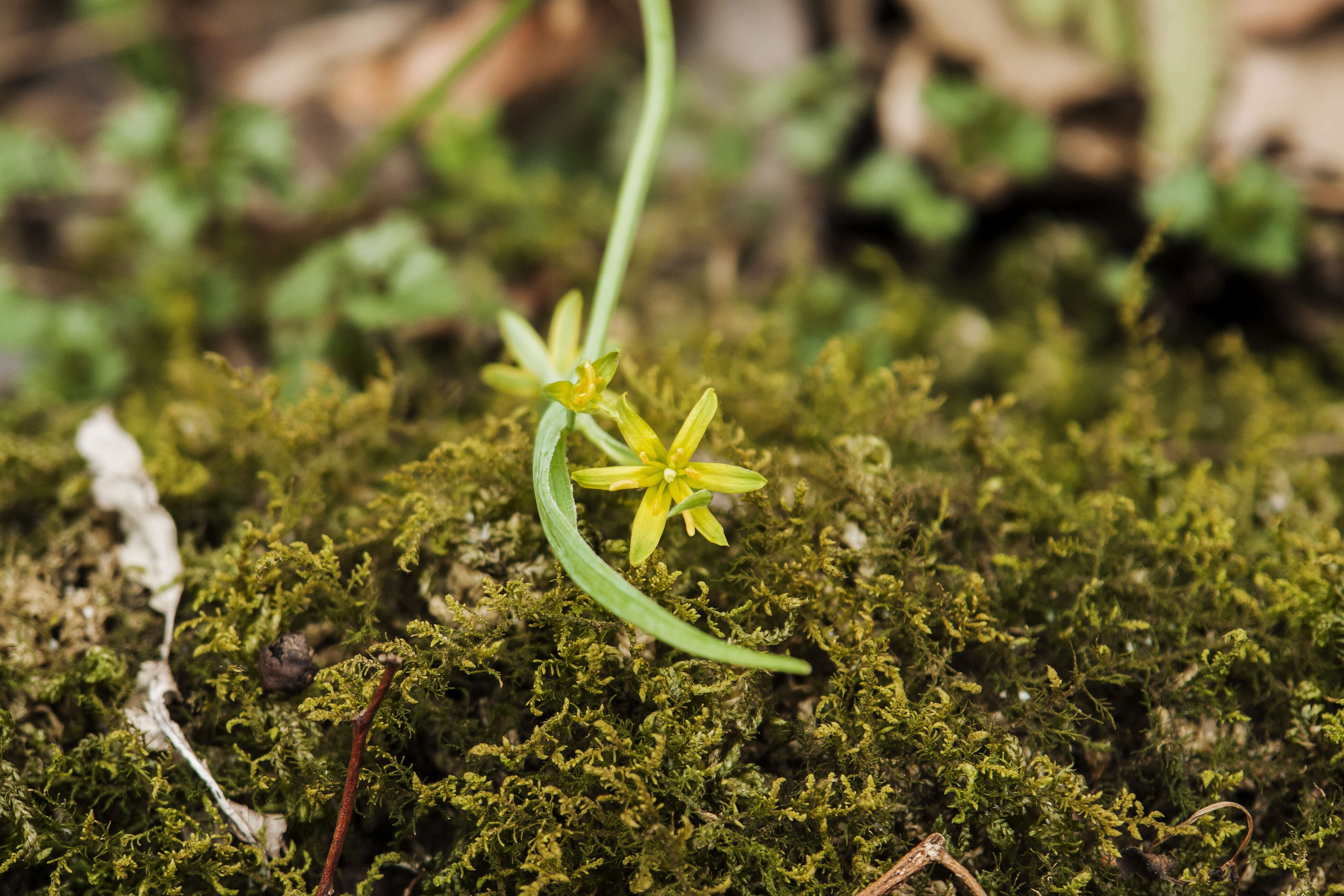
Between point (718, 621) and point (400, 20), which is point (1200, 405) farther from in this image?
point (400, 20)

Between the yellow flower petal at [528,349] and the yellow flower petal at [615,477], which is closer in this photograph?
the yellow flower petal at [615,477]

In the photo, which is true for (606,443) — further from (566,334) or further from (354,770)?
(354,770)

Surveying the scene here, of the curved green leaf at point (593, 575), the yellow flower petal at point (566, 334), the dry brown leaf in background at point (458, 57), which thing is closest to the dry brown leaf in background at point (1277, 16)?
the dry brown leaf in background at point (458, 57)

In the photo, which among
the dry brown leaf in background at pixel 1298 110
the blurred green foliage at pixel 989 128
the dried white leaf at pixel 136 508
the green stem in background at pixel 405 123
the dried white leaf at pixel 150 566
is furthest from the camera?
the blurred green foliage at pixel 989 128

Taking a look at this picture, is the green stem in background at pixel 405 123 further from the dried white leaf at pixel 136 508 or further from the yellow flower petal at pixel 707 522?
the yellow flower petal at pixel 707 522

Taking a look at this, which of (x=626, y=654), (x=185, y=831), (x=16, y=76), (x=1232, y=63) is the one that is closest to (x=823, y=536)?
(x=626, y=654)

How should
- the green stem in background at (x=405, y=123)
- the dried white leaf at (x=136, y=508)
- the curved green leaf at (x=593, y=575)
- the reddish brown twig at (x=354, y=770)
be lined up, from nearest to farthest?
the curved green leaf at (x=593, y=575)
the reddish brown twig at (x=354, y=770)
the dried white leaf at (x=136, y=508)
the green stem in background at (x=405, y=123)

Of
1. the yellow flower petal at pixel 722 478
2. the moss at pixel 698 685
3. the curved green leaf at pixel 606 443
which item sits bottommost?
the moss at pixel 698 685

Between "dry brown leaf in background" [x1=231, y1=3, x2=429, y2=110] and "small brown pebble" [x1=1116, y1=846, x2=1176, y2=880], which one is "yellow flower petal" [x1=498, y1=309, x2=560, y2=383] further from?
"dry brown leaf in background" [x1=231, y1=3, x2=429, y2=110]

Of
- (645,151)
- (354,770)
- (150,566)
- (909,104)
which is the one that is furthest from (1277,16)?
(150,566)
